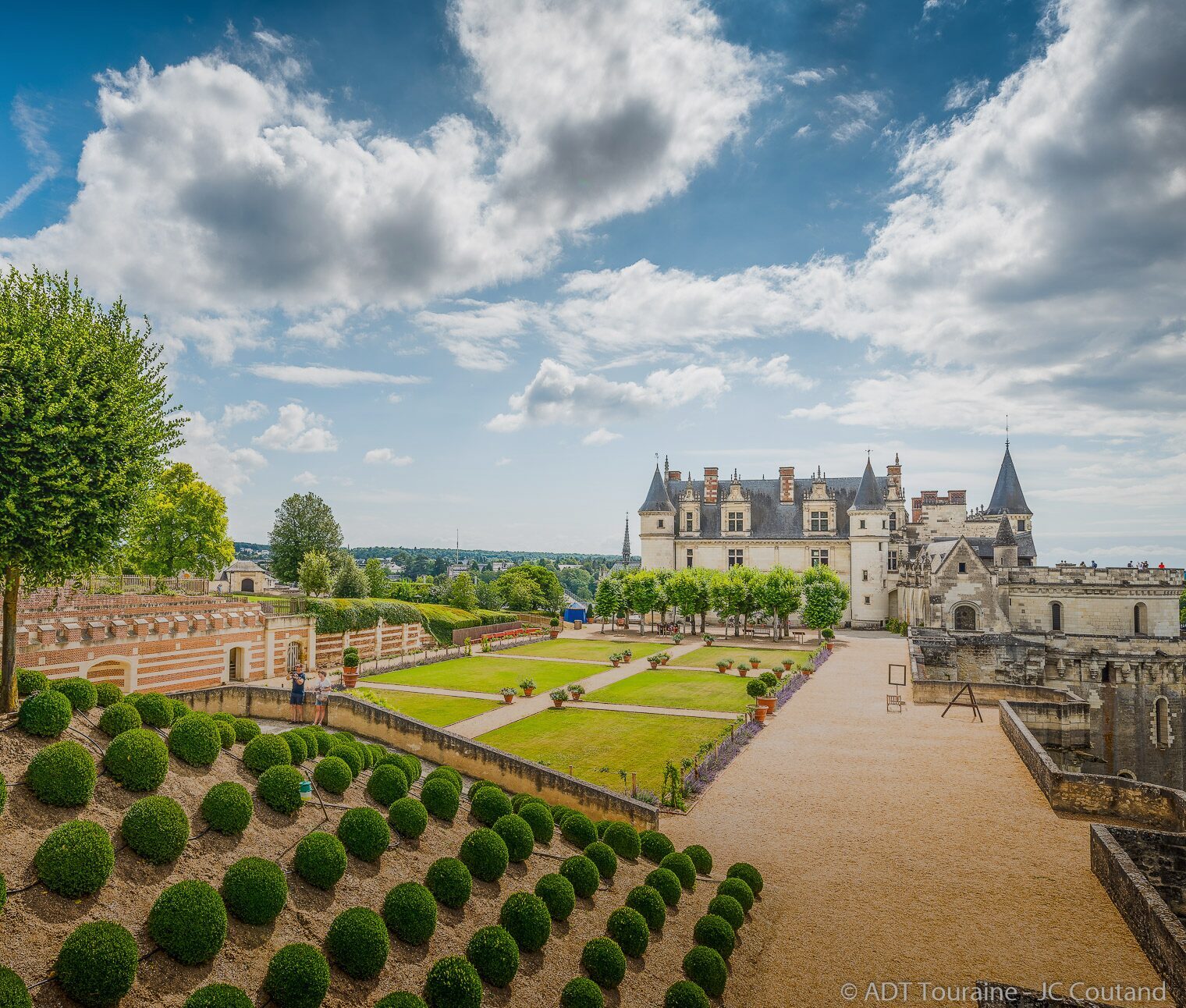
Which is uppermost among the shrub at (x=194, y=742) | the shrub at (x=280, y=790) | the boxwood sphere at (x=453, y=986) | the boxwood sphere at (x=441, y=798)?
the shrub at (x=194, y=742)

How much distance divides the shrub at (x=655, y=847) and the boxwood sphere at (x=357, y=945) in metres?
6.49

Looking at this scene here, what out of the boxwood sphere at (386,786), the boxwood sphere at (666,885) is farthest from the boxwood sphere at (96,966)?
the boxwood sphere at (666,885)

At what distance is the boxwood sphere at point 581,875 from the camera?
11.3 meters

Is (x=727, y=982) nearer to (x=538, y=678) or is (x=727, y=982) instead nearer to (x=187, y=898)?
(x=187, y=898)

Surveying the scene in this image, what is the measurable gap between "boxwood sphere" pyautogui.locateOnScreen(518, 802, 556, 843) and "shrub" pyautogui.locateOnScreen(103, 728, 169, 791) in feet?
18.9

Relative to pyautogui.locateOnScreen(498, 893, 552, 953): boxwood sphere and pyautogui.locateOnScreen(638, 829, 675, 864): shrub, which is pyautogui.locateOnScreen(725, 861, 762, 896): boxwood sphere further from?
pyautogui.locateOnScreen(498, 893, 552, 953): boxwood sphere

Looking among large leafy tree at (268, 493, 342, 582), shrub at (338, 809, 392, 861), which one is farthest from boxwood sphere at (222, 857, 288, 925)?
large leafy tree at (268, 493, 342, 582)

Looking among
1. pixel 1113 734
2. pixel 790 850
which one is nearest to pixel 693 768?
pixel 790 850

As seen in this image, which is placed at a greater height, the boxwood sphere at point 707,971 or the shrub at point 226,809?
the shrub at point 226,809

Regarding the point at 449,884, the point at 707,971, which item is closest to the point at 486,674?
the point at 449,884

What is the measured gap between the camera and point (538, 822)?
496 inches

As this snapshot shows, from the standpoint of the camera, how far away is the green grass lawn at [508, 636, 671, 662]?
4275 centimetres

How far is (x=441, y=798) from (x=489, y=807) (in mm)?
935

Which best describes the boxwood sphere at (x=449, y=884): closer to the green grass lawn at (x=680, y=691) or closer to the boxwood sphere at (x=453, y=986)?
the boxwood sphere at (x=453, y=986)
